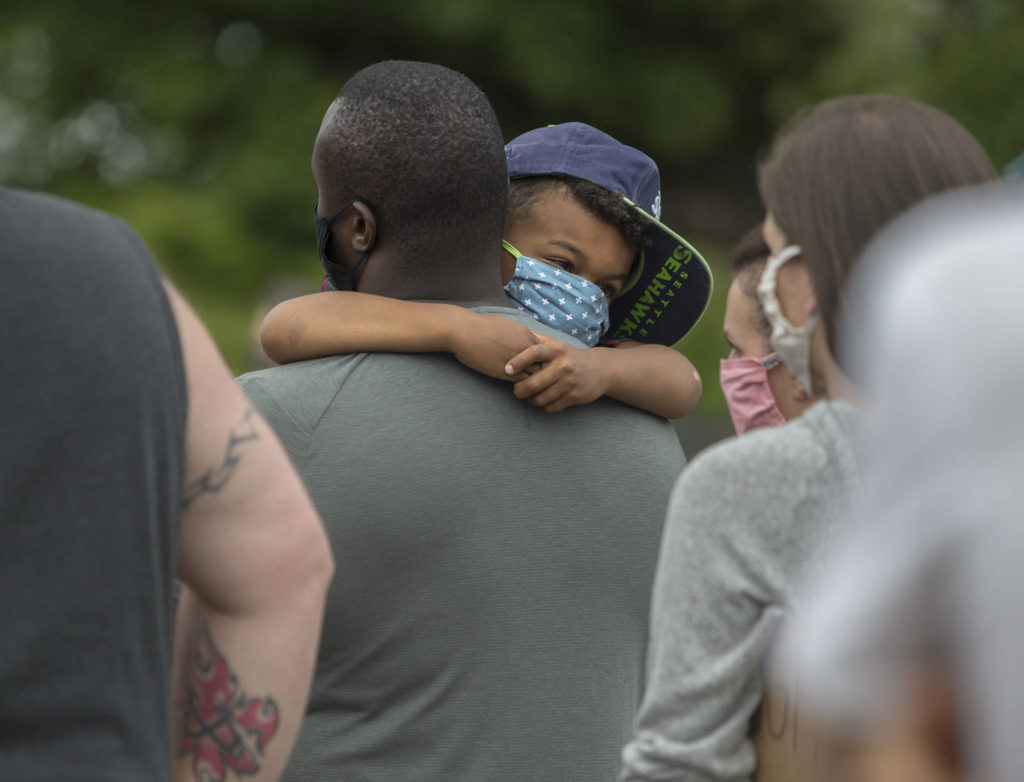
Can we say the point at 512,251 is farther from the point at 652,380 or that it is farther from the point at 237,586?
the point at 237,586

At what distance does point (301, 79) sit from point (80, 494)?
12.6 m

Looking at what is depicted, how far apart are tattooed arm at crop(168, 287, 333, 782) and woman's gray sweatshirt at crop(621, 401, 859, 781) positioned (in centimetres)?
43

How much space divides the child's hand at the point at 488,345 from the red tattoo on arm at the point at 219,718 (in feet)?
2.06

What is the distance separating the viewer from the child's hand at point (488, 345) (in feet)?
6.35

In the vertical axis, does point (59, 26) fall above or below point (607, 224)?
below

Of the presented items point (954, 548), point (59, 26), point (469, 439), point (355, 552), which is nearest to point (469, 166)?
point (469, 439)

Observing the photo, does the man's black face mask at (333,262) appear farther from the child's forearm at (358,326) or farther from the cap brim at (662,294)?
the cap brim at (662,294)

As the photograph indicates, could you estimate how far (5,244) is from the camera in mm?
1311

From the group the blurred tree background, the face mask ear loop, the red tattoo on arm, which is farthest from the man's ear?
the blurred tree background

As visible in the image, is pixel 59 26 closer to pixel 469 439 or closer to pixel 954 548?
pixel 469 439

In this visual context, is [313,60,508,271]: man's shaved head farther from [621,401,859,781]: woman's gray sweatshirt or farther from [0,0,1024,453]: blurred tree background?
[0,0,1024,453]: blurred tree background

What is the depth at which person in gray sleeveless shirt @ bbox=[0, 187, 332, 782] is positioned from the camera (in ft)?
4.23

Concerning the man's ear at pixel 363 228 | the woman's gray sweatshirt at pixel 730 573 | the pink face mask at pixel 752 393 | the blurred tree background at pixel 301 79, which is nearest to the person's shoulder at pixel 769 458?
the woman's gray sweatshirt at pixel 730 573

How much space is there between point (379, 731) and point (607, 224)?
3.53 ft
